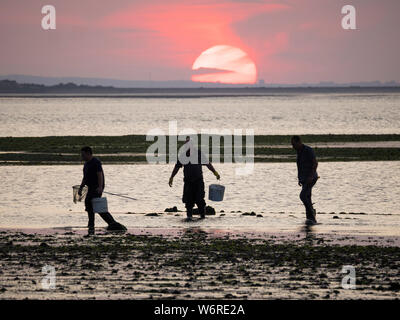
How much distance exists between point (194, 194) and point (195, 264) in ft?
20.7

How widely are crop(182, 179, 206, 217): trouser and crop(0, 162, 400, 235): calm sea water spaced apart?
1.28 ft

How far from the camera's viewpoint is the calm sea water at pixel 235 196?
18.4 metres

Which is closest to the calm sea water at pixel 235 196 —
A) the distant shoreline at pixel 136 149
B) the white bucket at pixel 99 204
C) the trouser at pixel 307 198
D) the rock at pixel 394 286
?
the trouser at pixel 307 198

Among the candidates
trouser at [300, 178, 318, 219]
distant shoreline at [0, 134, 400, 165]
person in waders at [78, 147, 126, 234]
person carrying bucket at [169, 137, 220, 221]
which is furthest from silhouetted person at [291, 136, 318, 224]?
distant shoreline at [0, 134, 400, 165]

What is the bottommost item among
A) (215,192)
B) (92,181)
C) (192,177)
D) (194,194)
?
(215,192)

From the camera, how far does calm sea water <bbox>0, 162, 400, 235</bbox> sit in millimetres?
18375

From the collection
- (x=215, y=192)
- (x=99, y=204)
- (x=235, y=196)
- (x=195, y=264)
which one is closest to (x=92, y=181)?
(x=99, y=204)

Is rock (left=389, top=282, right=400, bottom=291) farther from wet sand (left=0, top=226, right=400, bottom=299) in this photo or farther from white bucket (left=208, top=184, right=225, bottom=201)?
white bucket (left=208, top=184, right=225, bottom=201)

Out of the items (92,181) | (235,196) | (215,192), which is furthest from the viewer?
(235,196)

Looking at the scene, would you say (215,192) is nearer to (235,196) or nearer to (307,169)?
(307,169)

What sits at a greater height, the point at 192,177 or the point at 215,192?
the point at 192,177

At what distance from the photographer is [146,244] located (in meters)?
14.9

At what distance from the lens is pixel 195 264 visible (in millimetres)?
12742

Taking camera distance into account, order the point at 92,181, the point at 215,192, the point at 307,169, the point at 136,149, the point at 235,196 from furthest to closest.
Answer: the point at 136,149 → the point at 235,196 → the point at 215,192 → the point at 307,169 → the point at 92,181
